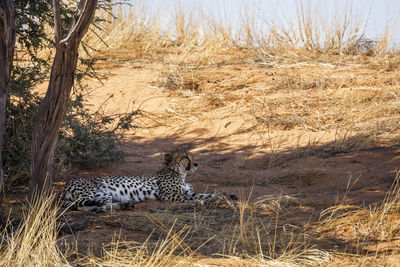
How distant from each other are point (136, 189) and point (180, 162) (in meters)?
0.83

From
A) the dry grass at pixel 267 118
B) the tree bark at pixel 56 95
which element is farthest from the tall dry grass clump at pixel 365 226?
the tree bark at pixel 56 95

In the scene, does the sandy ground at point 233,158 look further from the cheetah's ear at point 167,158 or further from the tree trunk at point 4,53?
the tree trunk at point 4,53

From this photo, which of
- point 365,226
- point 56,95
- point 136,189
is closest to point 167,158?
point 136,189

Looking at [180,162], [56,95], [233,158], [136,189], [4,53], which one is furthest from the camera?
[233,158]

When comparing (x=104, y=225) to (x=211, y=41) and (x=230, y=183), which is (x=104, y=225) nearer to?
(x=230, y=183)

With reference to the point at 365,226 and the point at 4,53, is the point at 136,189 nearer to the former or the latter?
the point at 4,53

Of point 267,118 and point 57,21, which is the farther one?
point 267,118

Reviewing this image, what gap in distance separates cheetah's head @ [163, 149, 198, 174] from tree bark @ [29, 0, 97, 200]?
2.59 m

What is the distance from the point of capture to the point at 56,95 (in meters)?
3.89

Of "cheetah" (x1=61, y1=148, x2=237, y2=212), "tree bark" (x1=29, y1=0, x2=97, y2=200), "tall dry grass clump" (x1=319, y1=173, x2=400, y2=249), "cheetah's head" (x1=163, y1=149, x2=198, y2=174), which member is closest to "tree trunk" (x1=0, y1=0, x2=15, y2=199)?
"tree bark" (x1=29, y1=0, x2=97, y2=200)

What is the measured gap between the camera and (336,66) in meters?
11.2

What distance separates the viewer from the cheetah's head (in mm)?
6504

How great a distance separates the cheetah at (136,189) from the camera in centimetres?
543

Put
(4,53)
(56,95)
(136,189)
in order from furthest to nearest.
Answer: (136,189) → (56,95) → (4,53)
